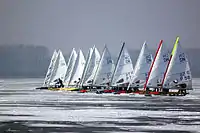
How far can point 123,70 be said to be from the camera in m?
93.8

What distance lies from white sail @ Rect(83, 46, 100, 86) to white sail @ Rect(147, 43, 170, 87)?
2003 centimetres

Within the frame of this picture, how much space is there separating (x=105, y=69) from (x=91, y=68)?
717 cm

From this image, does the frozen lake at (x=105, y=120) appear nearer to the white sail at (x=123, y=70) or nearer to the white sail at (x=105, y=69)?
the white sail at (x=123, y=70)

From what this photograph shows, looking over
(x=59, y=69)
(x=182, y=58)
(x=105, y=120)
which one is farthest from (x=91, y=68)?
(x=105, y=120)

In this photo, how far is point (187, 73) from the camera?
82688 millimetres

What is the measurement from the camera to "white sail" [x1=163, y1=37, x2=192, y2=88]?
82.7 m

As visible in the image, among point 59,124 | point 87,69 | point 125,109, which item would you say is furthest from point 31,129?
point 87,69

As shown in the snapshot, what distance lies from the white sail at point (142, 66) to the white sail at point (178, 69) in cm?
687

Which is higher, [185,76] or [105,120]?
[185,76]

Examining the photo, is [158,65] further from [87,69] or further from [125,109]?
[125,109]

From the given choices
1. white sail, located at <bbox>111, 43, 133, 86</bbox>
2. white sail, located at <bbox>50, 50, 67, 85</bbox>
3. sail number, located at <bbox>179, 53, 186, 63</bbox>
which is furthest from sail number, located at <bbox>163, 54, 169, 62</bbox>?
white sail, located at <bbox>50, 50, 67, 85</bbox>

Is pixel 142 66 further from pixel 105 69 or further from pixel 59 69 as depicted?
pixel 59 69

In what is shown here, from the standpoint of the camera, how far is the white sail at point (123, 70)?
93625 millimetres

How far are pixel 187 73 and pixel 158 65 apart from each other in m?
6.01
